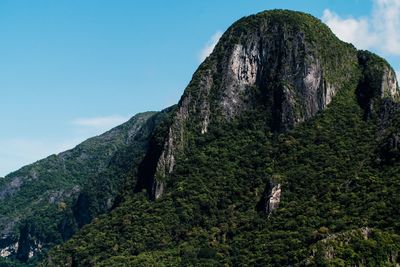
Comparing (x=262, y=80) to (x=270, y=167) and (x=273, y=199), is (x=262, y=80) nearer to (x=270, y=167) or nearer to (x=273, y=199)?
(x=270, y=167)

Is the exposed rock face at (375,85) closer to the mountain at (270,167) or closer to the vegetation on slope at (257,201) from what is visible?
the mountain at (270,167)

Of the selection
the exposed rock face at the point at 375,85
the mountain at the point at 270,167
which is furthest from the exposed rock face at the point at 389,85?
the mountain at the point at 270,167

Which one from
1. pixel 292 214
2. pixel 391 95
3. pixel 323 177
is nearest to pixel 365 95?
pixel 391 95

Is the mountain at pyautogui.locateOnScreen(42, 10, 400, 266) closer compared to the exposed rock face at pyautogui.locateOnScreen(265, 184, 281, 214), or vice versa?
the mountain at pyautogui.locateOnScreen(42, 10, 400, 266)

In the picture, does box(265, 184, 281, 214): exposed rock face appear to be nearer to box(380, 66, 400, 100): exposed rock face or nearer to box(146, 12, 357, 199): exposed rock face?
box(146, 12, 357, 199): exposed rock face

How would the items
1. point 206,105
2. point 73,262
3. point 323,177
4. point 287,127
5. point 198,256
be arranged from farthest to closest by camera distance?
point 206,105
point 287,127
point 73,262
point 323,177
point 198,256

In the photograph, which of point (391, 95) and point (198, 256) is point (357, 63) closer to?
point (391, 95)

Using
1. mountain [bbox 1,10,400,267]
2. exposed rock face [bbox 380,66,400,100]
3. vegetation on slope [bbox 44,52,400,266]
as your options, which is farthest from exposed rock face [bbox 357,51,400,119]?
vegetation on slope [bbox 44,52,400,266]
